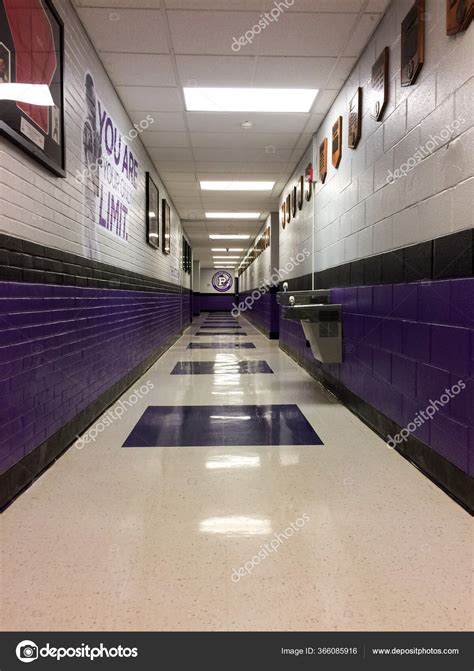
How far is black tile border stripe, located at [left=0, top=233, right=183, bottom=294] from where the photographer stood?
2.02 m

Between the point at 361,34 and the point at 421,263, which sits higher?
the point at 361,34

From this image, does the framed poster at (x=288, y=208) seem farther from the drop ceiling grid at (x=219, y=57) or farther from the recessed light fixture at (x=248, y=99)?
the recessed light fixture at (x=248, y=99)

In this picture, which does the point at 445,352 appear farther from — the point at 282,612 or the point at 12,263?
the point at 12,263

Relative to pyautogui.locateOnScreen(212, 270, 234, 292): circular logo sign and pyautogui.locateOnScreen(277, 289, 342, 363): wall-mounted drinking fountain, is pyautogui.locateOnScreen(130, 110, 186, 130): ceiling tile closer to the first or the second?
pyautogui.locateOnScreen(277, 289, 342, 363): wall-mounted drinking fountain

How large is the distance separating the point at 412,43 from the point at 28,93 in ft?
6.78

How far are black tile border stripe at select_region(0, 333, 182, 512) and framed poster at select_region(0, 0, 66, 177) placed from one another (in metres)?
1.48

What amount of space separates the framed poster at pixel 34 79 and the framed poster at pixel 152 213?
131 inches

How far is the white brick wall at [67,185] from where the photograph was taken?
2.15 meters

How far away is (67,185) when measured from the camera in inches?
116

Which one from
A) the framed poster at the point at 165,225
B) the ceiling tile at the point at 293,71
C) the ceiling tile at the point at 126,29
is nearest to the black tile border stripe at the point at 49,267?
the ceiling tile at the point at 126,29

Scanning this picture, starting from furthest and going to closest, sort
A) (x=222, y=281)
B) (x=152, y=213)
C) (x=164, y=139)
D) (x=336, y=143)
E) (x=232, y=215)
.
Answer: (x=222, y=281)
(x=232, y=215)
(x=152, y=213)
(x=164, y=139)
(x=336, y=143)

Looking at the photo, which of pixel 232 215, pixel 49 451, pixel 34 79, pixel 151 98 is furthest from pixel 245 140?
pixel 232 215

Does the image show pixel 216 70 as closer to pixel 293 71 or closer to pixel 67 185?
pixel 293 71
